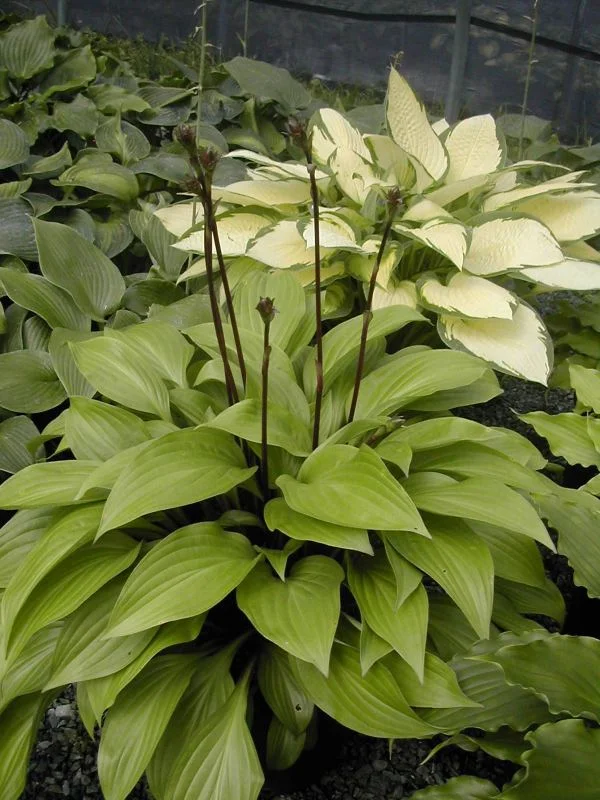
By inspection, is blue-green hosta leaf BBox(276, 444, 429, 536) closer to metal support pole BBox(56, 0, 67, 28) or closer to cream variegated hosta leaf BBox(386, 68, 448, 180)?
cream variegated hosta leaf BBox(386, 68, 448, 180)

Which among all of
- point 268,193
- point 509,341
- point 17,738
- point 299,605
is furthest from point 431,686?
point 268,193

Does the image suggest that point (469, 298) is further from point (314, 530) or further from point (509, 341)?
point (314, 530)

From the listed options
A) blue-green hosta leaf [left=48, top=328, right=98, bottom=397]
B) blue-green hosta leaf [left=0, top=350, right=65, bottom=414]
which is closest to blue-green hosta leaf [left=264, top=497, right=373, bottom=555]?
blue-green hosta leaf [left=48, top=328, right=98, bottom=397]

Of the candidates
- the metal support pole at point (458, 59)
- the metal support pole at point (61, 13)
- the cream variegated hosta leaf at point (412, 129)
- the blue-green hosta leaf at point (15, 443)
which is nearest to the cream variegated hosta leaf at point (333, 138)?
the cream variegated hosta leaf at point (412, 129)

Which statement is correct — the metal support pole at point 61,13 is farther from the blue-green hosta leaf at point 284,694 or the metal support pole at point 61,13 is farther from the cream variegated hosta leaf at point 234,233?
the blue-green hosta leaf at point 284,694

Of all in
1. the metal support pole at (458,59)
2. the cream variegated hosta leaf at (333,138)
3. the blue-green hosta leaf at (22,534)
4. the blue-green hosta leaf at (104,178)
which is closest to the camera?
the blue-green hosta leaf at (22,534)

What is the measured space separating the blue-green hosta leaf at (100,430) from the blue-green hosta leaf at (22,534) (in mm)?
115

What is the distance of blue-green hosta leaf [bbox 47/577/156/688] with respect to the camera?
40.1 inches

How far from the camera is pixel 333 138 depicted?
2.13m

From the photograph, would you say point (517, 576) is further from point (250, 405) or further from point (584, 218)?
point (584, 218)

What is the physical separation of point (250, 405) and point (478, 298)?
0.76 metres

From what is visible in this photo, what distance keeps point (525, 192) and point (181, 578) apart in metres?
1.42

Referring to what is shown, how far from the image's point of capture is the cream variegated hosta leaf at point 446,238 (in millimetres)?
1682

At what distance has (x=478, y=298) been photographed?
1698 millimetres
